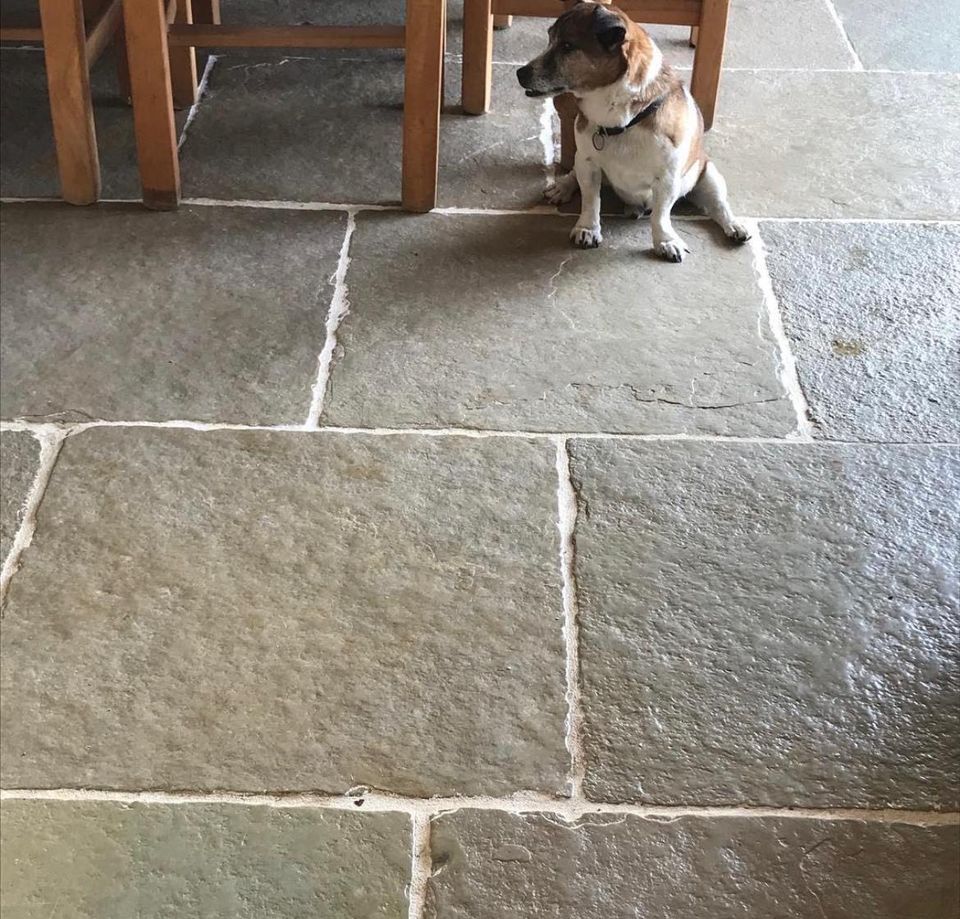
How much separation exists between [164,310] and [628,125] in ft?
3.15

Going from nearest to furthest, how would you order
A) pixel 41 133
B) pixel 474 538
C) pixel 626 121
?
pixel 474 538, pixel 626 121, pixel 41 133

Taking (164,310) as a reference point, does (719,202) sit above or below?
above

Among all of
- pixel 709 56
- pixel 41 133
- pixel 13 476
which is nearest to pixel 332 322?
pixel 13 476

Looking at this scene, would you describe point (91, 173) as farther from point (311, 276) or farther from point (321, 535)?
point (321, 535)

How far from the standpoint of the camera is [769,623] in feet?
5.57

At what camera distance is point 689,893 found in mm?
1407

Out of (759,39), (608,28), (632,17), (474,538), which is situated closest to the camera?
(474,538)

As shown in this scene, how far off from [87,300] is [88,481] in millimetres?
527

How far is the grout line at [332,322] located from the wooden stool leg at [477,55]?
21.3 inches

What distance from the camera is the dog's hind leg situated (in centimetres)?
249

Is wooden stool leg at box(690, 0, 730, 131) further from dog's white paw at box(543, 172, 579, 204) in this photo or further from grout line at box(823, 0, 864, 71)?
grout line at box(823, 0, 864, 71)

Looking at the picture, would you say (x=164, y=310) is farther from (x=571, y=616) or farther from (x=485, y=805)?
(x=485, y=805)

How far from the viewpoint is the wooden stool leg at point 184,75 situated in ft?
9.38

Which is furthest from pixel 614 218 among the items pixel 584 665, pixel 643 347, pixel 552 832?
pixel 552 832
